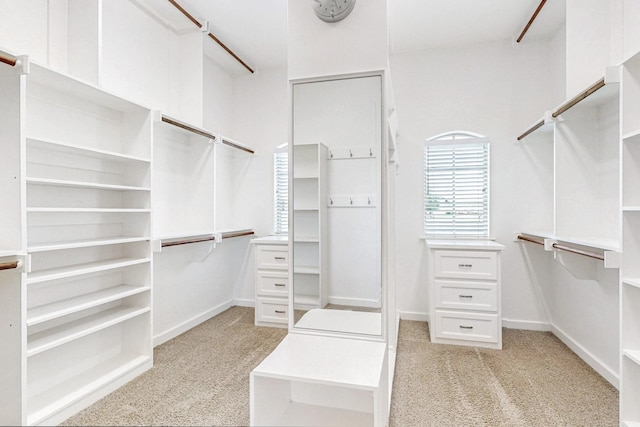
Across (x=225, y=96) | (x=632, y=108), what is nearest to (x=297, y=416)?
(x=632, y=108)

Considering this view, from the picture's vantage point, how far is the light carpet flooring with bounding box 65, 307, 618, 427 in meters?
1.56

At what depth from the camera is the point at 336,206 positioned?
1622 mm

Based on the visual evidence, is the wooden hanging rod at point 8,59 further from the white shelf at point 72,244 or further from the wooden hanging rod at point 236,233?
the wooden hanging rod at point 236,233

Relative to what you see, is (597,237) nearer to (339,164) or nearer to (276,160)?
(339,164)

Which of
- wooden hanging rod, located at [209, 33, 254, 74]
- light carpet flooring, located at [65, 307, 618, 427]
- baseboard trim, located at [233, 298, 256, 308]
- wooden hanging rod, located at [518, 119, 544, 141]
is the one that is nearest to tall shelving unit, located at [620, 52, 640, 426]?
light carpet flooring, located at [65, 307, 618, 427]

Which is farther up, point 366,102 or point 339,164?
point 366,102

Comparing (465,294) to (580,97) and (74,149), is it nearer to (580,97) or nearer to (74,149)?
(580,97)

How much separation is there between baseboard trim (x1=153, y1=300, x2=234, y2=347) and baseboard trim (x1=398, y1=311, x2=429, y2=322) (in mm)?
1746

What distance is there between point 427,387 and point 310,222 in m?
1.19

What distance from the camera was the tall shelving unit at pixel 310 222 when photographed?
5.24 feet

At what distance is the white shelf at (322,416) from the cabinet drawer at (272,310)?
1.39 m

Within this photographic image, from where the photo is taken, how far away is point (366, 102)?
1.54m

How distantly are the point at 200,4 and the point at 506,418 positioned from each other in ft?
10.6

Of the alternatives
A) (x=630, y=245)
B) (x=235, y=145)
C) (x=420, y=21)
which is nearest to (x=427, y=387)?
(x=630, y=245)
